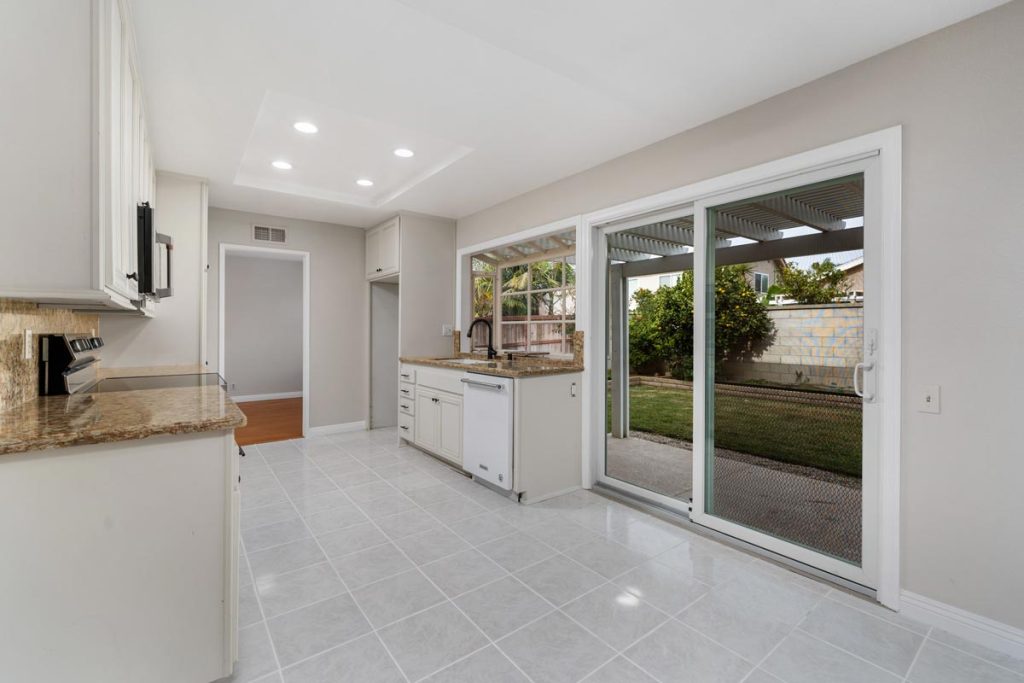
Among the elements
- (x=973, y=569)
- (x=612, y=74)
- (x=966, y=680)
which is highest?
(x=612, y=74)

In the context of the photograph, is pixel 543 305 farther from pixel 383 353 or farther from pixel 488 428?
pixel 383 353

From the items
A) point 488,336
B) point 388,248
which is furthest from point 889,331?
point 388,248

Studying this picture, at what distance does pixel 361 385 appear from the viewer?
5453 mm

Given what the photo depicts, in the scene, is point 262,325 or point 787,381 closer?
point 787,381

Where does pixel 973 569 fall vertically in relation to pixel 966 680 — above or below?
above

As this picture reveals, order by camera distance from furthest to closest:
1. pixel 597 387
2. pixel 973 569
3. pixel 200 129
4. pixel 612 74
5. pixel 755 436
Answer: pixel 597 387
pixel 200 129
pixel 755 436
pixel 612 74
pixel 973 569

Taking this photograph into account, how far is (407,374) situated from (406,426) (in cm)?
52

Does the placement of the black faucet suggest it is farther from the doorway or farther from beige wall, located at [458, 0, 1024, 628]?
beige wall, located at [458, 0, 1024, 628]

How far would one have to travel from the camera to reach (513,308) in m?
4.61

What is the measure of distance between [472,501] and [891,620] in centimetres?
227

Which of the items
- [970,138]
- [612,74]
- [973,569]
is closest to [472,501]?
[973,569]

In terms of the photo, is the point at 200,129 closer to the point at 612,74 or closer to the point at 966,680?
the point at 612,74

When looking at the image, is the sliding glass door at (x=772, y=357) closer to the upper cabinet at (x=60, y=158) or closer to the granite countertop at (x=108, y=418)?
the granite countertop at (x=108, y=418)

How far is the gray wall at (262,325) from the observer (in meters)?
7.60
